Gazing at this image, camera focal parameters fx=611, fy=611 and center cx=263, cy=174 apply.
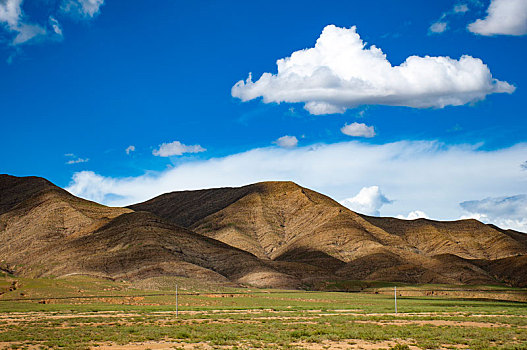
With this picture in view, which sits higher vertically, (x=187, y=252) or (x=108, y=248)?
(x=108, y=248)

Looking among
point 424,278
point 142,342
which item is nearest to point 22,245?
point 424,278

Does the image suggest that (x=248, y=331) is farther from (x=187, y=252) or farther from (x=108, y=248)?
(x=108, y=248)

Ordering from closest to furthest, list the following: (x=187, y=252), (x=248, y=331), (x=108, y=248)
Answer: (x=248, y=331), (x=108, y=248), (x=187, y=252)

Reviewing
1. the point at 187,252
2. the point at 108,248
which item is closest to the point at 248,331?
the point at 187,252

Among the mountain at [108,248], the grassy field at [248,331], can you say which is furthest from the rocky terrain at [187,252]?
the grassy field at [248,331]

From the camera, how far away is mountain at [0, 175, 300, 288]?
405ft

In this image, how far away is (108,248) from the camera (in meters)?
136

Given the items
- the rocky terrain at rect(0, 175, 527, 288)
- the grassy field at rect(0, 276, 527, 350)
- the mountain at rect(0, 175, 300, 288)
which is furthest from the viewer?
the rocky terrain at rect(0, 175, 527, 288)

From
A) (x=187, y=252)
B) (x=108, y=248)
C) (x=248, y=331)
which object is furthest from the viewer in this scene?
(x=187, y=252)

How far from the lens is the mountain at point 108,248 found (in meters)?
124

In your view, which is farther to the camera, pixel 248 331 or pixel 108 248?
pixel 108 248

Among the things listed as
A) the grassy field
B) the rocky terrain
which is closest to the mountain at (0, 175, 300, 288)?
the rocky terrain

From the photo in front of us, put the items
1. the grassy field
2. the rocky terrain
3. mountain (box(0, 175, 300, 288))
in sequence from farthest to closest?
the rocky terrain < mountain (box(0, 175, 300, 288)) < the grassy field

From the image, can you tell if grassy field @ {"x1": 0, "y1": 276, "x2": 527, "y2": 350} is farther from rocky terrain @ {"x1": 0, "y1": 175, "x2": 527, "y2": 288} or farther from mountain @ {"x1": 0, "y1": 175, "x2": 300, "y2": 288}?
rocky terrain @ {"x1": 0, "y1": 175, "x2": 527, "y2": 288}
